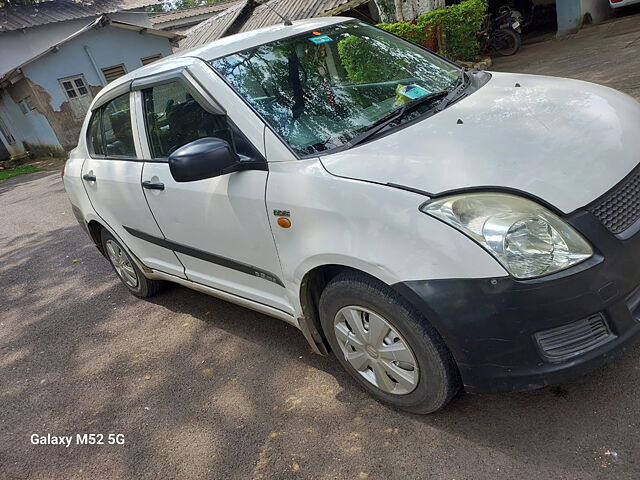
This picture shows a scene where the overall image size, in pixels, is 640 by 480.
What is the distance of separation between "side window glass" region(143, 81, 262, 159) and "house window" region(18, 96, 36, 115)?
17344mm

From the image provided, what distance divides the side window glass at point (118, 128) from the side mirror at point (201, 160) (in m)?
1.15

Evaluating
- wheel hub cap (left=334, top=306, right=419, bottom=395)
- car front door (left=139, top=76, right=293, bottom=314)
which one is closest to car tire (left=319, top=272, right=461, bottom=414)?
wheel hub cap (left=334, top=306, right=419, bottom=395)

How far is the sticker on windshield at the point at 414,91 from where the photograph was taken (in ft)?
8.83

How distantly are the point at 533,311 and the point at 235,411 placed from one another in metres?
1.74

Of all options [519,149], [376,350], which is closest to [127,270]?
[376,350]

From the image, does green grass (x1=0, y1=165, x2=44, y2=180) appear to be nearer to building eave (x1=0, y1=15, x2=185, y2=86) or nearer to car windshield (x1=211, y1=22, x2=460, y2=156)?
building eave (x1=0, y1=15, x2=185, y2=86)

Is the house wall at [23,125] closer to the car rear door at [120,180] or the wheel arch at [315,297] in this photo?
the car rear door at [120,180]

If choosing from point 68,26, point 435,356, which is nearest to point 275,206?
point 435,356

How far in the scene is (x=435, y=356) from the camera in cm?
204

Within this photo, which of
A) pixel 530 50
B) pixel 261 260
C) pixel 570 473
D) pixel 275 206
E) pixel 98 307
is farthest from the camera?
pixel 530 50

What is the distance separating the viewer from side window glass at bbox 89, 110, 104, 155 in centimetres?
378

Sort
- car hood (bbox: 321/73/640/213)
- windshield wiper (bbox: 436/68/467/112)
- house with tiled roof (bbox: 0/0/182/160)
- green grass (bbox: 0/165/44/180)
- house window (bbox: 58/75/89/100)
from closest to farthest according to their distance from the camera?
1. car hood (bbox: 321/73/640/213)
2. windshield wiper (bbox: 436/68/467/112)
3. green grass (bbox: 0/165/44/180)
4. house with tiled roof (bbox: 0/0/182/160)
5. house window (bbox: 58/75/89/100)

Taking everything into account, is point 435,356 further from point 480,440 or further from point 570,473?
point 570,473

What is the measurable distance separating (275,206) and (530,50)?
35.9 feet
